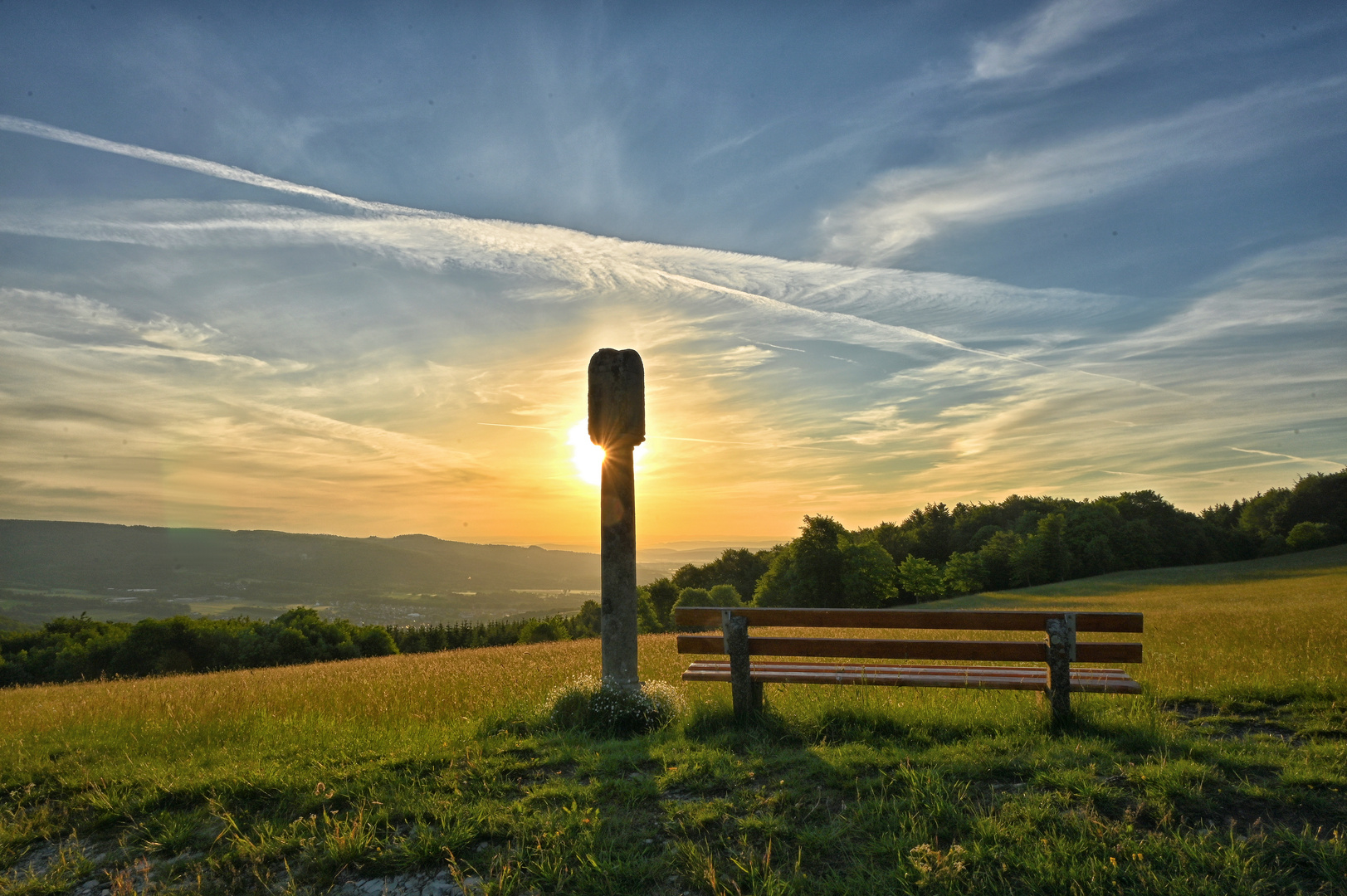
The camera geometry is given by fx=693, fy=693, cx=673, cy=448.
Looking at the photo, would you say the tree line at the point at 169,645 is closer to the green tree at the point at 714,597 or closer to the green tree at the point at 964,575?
the green tree at the point at 714,597

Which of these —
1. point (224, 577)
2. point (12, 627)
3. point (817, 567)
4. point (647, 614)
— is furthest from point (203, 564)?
point (817, 567)

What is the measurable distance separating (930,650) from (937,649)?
6 centimetres

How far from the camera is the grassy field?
11.9ft

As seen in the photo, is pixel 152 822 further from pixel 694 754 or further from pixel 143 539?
pixel 143 539

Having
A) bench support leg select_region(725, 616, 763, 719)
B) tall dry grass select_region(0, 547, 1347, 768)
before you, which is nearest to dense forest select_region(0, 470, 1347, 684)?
tall dry grass select_region(0, 547, 1347, 768)

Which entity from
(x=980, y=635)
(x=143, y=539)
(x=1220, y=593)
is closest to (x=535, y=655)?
(x=980, y=635)

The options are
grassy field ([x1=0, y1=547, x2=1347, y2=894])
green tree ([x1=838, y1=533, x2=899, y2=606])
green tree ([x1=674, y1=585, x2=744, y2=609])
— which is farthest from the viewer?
green tree ([x1=674, y1=585, x2=744, y2=609])

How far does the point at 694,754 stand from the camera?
531cm

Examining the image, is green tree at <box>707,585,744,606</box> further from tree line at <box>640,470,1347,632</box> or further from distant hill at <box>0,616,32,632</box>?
distant hill at <box>0,616,32,632</box>

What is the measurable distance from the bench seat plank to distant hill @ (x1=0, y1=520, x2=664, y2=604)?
173 m

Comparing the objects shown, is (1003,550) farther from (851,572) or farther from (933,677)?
(933,677)

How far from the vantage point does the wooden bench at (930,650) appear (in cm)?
579

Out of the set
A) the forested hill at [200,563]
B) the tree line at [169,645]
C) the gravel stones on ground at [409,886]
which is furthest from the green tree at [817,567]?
the forested hill at [200,563]

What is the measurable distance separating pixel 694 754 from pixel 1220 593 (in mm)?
37087
